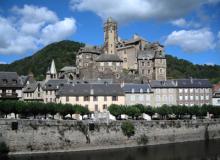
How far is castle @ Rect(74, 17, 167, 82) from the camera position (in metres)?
76.4

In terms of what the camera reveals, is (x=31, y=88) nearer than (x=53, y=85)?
No

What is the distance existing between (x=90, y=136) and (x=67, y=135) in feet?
9.93

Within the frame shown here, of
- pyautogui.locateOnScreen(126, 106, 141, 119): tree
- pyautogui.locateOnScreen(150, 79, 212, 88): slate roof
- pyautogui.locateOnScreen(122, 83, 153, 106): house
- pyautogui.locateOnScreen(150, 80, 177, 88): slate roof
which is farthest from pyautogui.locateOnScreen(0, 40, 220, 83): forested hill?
pyautogui.locateOnScreen(126, 106, 141, 119): tree

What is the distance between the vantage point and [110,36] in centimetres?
9000

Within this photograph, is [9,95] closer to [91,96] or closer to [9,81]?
[9,81]

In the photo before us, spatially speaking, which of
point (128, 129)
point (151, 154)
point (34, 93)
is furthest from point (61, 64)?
point (151, 154)

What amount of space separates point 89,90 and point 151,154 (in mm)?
21599

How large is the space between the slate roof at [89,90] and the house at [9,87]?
23.1ft

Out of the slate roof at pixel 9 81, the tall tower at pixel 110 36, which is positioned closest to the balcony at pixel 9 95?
the slate roof at pixel 9 81

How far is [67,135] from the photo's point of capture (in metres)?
40.2

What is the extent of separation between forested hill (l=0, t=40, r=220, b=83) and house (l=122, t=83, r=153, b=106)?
5350 cm

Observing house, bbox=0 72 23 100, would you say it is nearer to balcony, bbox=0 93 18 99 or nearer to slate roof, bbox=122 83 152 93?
balcony, bbox=0 93 18 99

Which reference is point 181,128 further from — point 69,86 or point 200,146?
point 69,86

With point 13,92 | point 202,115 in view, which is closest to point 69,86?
point 13,92
